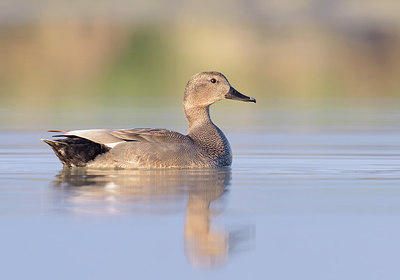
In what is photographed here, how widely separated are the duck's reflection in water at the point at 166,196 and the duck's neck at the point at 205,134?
18.4 inches

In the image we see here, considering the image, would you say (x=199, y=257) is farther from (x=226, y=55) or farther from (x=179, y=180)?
(x=226, y=55)

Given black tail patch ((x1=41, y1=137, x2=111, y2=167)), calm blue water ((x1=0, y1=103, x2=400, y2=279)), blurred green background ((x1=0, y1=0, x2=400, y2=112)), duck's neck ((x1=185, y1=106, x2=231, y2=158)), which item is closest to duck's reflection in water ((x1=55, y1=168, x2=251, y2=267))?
calm blue water ((x1=0, y1=103, x2=400, y2=279))

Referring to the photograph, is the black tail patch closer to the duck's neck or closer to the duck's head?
the duck's neck

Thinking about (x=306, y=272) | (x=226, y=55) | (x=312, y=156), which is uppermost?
(x=226, y=55)

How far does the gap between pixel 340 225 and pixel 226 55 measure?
115 metres

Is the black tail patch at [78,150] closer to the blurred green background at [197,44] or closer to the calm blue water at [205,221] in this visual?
the calm blue water at [205,221]

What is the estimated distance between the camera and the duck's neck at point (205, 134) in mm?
13336

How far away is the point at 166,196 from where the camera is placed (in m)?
10.2

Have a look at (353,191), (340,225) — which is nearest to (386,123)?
(353,191)

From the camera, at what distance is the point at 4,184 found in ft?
37.6

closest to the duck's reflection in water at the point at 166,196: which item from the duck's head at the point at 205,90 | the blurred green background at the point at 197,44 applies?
the duck's head at the point at 205,90

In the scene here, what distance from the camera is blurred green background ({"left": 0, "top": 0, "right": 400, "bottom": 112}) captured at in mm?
112250

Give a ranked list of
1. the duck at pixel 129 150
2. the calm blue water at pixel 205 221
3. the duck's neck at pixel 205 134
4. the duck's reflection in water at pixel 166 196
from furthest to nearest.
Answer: the duck's neck at pixel 205 134, the duck at pixel 129 150, the duck's reflection in water at pixel 166 196, the calm blue water at pixel 205 221

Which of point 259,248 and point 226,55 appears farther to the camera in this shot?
point 226,55
